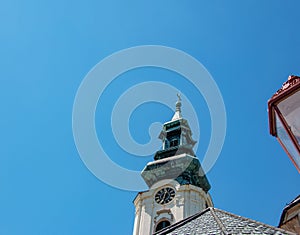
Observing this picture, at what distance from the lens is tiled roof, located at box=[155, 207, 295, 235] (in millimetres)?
6395

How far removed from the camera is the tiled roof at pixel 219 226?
639 centimetres

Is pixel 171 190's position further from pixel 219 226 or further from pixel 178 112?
pixel 219 226

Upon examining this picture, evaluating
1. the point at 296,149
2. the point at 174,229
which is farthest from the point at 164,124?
the point at 296,149

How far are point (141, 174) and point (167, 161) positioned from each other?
2.57 m

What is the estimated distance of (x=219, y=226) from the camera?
6.65 metres

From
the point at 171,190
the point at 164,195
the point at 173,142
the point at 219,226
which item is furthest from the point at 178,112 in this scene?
the point at 219,226

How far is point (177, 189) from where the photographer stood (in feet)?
110

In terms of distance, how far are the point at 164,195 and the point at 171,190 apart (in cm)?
69

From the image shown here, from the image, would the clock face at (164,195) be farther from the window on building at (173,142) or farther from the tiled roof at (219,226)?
the tiled roof at (219,226)

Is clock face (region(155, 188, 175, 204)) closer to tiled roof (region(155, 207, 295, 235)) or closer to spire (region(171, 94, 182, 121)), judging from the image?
spire (region(171, 94, 182, 121))

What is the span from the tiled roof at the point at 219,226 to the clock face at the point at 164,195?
25568 mm

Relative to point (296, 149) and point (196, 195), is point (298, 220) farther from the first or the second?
point (196, 195)

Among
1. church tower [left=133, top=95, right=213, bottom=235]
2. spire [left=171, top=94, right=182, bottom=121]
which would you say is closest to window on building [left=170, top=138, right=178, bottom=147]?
church tower [left=133, top=95, right=213, bottom=235]

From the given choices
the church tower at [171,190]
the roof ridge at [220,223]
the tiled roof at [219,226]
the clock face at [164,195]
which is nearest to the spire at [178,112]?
the church tower at [171,190]
